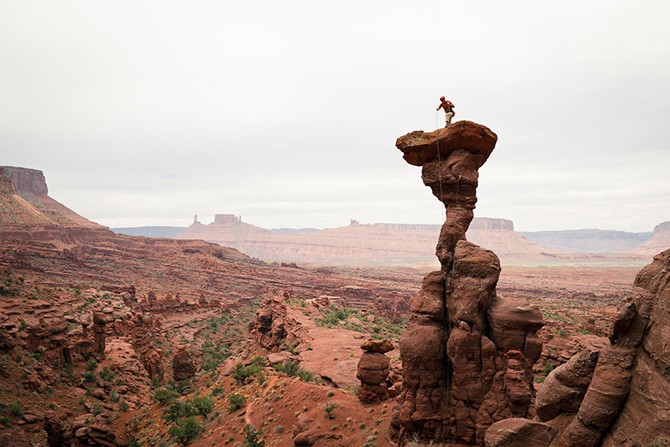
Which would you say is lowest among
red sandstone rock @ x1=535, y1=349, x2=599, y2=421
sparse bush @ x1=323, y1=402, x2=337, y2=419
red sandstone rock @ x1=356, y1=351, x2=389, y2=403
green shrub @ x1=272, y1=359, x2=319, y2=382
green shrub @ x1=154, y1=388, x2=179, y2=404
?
green shrub @ x1=154, y1=388, x2=179, y2=404

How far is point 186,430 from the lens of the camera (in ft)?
77.5

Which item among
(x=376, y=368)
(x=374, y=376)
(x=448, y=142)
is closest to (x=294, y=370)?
(x=374, y=376)

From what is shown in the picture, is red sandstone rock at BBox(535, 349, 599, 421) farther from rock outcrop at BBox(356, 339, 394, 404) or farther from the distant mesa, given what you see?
the distant mesa

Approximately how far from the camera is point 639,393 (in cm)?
796

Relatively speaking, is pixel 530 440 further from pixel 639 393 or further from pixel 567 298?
pixel 567 298

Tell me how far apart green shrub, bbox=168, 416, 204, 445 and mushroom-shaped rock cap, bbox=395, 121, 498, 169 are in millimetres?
19806

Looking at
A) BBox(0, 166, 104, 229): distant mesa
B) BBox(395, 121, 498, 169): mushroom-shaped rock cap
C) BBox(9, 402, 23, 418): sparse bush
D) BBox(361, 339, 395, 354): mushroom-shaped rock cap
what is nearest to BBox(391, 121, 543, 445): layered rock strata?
BBox(395, 121, 498, 169): mushroom-shaped rock cap

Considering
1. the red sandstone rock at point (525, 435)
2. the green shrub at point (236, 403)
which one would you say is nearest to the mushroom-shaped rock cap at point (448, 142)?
the red sandstone rock at point (525, 435)

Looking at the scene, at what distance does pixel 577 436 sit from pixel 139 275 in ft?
337

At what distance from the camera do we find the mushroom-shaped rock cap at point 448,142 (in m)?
14.8

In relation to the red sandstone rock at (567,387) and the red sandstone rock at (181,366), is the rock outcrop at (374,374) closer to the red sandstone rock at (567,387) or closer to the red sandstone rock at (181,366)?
the red sandstone rock at (567,387)

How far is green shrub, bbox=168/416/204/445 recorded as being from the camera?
23438 millimetres

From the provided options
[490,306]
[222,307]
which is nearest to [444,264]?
[490,306]

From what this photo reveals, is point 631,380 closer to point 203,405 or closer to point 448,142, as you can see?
point 448,142
